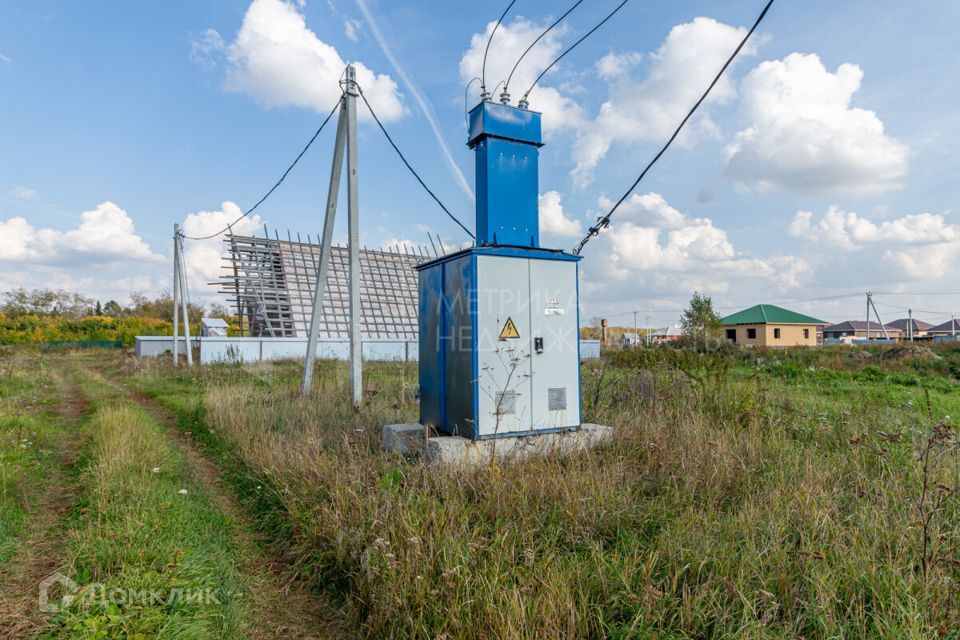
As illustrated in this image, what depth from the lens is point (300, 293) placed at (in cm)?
2320

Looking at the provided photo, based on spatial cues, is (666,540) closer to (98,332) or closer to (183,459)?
(183,459)

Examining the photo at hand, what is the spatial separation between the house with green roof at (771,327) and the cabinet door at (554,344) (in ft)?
144

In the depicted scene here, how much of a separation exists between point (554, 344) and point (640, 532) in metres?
Result: 2.19

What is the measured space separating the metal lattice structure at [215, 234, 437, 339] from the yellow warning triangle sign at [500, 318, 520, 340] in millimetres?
15648

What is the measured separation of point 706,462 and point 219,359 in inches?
786

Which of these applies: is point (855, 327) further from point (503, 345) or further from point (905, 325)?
point (503, 345)

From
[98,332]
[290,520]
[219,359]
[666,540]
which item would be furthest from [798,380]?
[98,332]

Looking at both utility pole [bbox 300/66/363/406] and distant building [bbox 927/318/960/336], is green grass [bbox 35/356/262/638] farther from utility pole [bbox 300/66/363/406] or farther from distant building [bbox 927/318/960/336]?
distant building [bbox 927/318/960/336]

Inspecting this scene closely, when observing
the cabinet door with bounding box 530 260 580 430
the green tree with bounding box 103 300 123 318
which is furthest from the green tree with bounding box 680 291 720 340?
the green tree with bounding box 103 300 123 318

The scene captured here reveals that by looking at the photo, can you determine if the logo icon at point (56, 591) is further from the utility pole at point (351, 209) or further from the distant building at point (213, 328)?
the distant building at point (213, 328)

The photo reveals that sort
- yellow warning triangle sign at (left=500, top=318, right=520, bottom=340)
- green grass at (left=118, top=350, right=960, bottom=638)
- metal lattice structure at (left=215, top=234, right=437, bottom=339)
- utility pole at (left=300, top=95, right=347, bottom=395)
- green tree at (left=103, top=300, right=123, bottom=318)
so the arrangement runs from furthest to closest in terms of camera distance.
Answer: green tree at (left=103, top=300, right=123, bottom=318), metal lattice structure at (left=215, top=234, right=437, bottom=339), utility pole at (left=300, top=95, right=347, bottom=395), yellow warning triangle sign at (left=500, top=318, right=520, bottom=340), green grass at (left=118, top=350, right=960, bottom=638)

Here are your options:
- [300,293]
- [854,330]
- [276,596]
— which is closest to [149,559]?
[276,596]

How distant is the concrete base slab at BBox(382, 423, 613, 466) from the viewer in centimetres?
449

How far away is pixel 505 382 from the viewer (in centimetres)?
478
